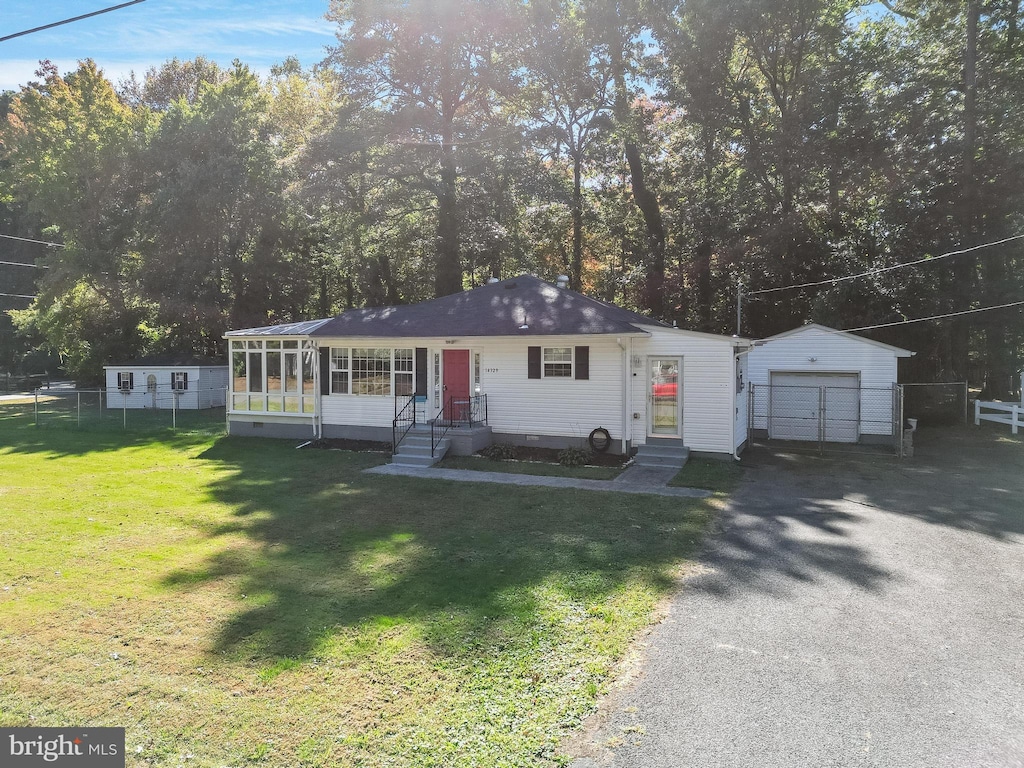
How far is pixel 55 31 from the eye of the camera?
6.36 metres

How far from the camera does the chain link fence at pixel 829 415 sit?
16.5m

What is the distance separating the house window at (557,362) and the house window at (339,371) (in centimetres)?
564

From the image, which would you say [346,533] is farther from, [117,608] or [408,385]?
[408,385]

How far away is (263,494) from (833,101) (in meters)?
23.0

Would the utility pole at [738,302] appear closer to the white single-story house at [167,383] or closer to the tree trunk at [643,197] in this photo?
the tree trunk at [643,197]

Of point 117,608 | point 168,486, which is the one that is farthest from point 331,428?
point 117,608

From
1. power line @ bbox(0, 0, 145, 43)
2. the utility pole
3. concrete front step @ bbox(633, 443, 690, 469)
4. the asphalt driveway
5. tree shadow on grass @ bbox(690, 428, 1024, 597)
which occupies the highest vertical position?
power line @ bbox(0, 0, 145, 43)

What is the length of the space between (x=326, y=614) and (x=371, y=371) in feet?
36.9

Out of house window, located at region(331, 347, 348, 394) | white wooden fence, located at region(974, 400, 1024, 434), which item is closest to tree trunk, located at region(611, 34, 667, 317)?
white wooden fence, located at region(974, 400, 1024, 434)

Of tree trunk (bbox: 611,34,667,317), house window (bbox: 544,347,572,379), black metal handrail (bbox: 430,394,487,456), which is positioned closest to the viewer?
house window (bbox: 544,347,572,379)

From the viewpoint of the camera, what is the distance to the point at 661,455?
44.8ft

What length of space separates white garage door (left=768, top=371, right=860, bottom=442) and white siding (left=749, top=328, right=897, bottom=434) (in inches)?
8.1

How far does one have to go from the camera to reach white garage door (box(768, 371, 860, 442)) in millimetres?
16859

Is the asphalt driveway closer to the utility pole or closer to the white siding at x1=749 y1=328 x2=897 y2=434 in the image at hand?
the white siding at x1=749 y1=328 x2=897 y2=434
